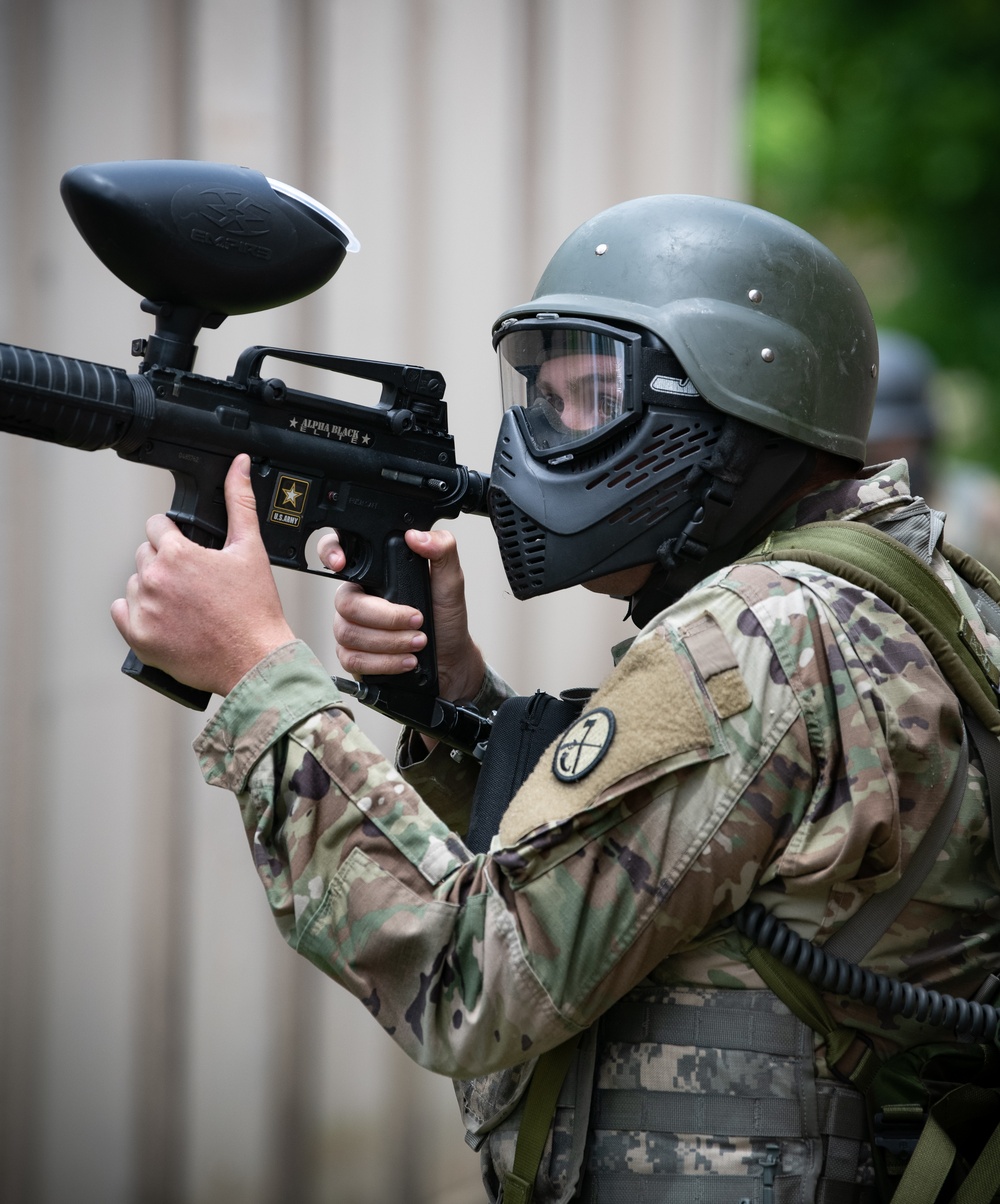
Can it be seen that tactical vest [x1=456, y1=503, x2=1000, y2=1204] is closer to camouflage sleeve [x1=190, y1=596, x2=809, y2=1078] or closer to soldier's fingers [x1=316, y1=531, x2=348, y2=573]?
camouflage sleeve [x1=190, y1=596, x2=809, y2=1078]

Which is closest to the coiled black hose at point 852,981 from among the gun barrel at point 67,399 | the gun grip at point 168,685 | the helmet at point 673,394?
the helmet at point 673,394

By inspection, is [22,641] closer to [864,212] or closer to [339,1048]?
[339,1048]

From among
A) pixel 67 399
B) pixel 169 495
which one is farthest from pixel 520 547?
pixel 169 495

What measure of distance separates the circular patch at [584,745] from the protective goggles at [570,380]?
1.62 ft

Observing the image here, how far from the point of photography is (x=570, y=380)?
2158 mm

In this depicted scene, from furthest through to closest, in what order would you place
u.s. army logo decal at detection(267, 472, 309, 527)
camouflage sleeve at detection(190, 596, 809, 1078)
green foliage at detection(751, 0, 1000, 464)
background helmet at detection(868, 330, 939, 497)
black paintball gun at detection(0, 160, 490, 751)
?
green foliage at detection(751, 0, 1000, 464) → background helmet at detection(868, 330, 939, 497) → u.s. army logo decal at detection(267, 472, 309, 527) → black paintball gun at detection(0, 160, 490, 751) → camouflage sleeve at detection(190, 596, 809, 1078)

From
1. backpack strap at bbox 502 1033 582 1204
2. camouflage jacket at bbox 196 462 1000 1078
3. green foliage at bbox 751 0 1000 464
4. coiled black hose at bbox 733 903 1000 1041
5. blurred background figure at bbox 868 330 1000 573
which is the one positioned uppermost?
green foliage at bbox 751 0 1000 464

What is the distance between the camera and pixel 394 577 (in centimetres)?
241

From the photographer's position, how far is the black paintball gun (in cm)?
197

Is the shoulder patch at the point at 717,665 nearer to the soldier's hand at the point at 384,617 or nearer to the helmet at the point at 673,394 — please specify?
the helmet at the point at 673,394

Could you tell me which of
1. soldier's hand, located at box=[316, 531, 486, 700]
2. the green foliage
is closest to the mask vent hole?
soldier's hand, located at box=[316, 531, 486, 700]

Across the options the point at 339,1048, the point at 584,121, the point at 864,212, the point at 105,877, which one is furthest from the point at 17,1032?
the point at 864,212

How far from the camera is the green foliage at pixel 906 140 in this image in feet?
32.9

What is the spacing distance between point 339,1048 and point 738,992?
76.1 inches
